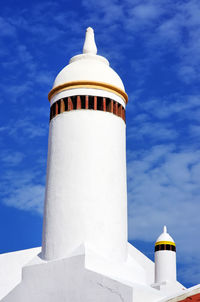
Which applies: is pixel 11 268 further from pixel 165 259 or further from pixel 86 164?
pixel 86 164

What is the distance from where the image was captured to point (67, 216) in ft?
49.3

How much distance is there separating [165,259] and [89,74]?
12.0 meters

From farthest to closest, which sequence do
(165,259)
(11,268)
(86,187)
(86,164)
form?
(11,268) < (165,259) < (86,164) < (86,187)

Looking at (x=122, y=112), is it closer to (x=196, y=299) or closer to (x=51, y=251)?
(x=51, y=251)

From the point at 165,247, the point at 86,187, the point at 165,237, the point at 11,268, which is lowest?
the point at 86,187

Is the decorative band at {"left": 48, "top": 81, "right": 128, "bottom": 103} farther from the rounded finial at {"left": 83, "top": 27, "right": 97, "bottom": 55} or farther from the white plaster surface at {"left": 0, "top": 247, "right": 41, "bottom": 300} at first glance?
the white plaster surface at {"left": 0, "top": 247, "right": 41, "bottom": 300}

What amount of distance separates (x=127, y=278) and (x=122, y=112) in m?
5.11

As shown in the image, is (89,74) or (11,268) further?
(11,268)

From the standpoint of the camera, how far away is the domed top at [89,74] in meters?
16.3

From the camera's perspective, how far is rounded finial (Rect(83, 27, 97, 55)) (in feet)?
57.6

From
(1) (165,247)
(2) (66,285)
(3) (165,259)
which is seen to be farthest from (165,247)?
(2) (66,285)

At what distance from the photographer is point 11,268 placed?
84.3ft

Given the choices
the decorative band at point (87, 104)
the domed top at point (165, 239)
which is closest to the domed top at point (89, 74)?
the decorative band at point (87, 104)

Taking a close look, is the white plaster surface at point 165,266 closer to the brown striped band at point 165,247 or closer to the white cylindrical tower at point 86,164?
the brown striped band at point 165,247
